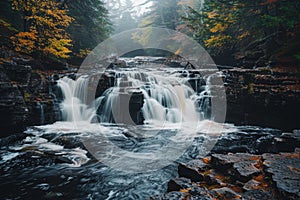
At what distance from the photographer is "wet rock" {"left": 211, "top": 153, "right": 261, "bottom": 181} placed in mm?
3342

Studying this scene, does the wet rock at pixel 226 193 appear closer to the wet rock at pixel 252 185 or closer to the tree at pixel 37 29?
the wet rock at pixel 252 185

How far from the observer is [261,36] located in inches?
564

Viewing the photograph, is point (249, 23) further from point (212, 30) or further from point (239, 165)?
point (239, 165)

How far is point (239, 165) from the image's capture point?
144 inches

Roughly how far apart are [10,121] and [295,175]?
891 centimetres

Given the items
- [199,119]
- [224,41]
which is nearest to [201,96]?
[199,119]

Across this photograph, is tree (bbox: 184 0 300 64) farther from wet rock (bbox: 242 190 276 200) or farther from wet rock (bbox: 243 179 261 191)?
wet rock (bbox: 242 190 276 200)

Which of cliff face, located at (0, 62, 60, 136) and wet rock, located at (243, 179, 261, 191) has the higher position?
cliff face, located at (0, 62, 60, 136)

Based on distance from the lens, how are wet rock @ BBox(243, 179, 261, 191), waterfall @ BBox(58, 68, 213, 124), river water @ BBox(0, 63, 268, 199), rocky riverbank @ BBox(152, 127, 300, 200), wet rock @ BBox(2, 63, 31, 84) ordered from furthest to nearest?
waterfall @ BBox(58, 68, 213, 124)
wet rock @ BBox(2, 63, 31, 84)
river water @ BBox(0, 63, 268, 199)
wet rock @ BBox(243, 179, 261, 191)
rocky riverbank @ BBox(152, 127, 300, 200)

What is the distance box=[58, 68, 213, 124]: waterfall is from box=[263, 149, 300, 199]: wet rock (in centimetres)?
761

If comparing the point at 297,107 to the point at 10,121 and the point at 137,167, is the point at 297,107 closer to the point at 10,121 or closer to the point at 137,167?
the point at 137,167

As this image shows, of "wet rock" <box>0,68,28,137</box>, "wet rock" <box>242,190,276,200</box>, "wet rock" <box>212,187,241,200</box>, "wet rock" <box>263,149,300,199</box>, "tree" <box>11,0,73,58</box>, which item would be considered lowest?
"wet rock" <box>212,187,241,200</box>

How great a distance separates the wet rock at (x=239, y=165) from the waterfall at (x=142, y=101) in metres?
7.11

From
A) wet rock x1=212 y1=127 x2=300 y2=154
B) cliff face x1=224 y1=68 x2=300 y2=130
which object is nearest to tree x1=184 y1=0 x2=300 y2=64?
cliff face x1=224 y1=68 x2=300 y2=130
